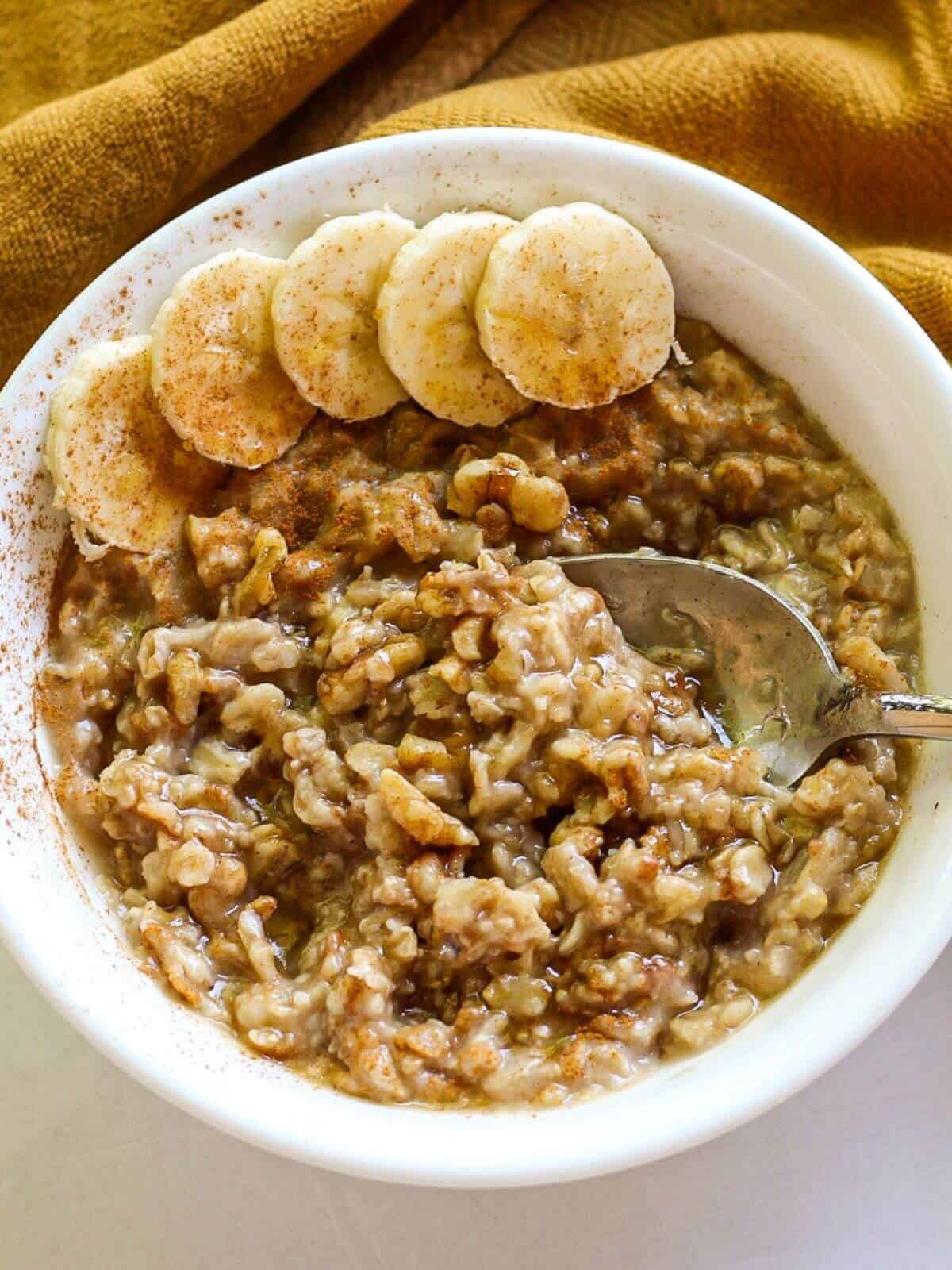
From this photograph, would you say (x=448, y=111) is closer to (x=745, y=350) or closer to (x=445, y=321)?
(x=445, y=321)

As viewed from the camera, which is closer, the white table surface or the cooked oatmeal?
the cooked oatmeal

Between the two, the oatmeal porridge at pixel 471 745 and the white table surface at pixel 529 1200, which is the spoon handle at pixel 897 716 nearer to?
the oatmeal porridge at pixel 471 745

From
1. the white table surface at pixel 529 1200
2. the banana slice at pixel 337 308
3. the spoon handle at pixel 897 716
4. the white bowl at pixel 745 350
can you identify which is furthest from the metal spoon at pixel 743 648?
the white table surface at pixel 529 1200

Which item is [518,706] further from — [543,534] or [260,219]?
[260,219]

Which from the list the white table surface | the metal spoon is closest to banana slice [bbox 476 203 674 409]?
the metal spoon

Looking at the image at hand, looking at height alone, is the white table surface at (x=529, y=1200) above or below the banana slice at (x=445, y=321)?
below

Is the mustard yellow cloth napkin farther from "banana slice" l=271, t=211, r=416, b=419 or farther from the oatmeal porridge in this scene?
the oatmeal porridge
